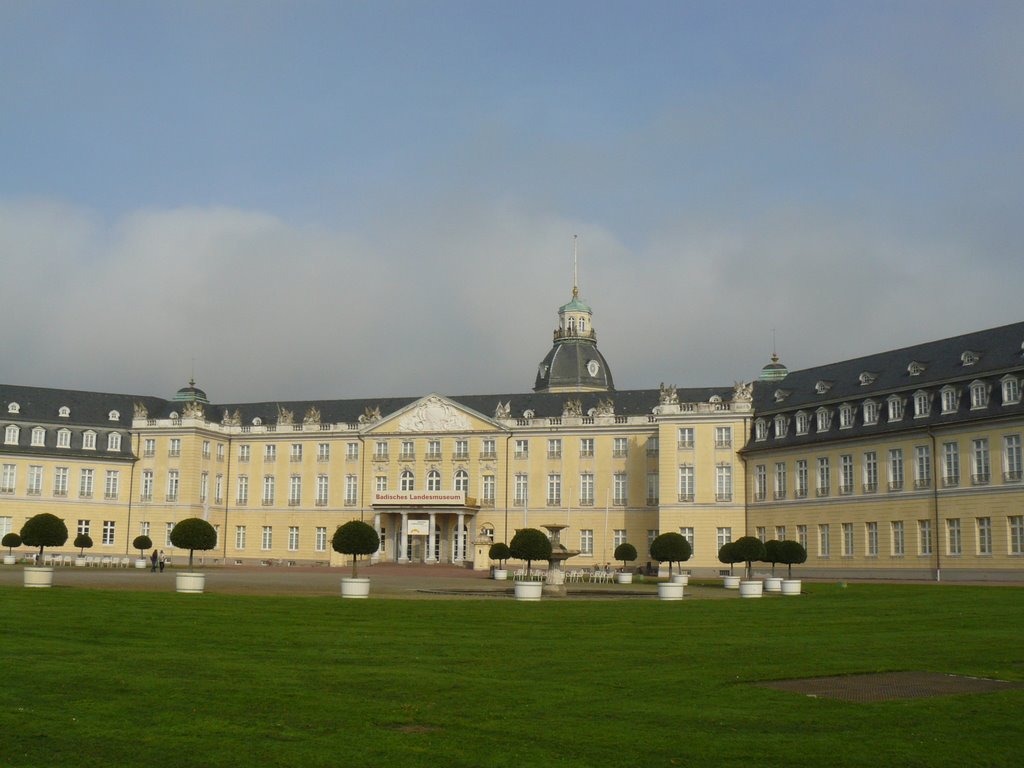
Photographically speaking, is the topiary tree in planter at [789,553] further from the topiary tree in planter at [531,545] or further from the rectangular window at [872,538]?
the rectangular window at [872,538]

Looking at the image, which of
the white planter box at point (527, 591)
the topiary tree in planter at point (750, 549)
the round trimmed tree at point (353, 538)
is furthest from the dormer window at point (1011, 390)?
the round trimmed tree at point (353, 538)

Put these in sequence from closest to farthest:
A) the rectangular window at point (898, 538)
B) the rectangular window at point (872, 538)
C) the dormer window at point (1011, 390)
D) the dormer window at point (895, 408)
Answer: the dormer window at point (1011, 390)
the rectangular window at point (898, 538)
the dormer window at point (895, 408)
the rectangular window at point (872, 538)

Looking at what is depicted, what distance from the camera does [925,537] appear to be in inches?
2554

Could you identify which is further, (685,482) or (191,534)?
(685,482)

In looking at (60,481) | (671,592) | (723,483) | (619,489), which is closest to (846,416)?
(723,483)

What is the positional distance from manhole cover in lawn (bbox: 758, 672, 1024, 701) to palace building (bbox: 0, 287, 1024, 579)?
161 ft

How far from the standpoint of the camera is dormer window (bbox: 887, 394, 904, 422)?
6788cm

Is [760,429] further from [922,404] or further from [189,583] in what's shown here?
[189,583]

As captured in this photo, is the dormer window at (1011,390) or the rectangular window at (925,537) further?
the rectangular window at (925,537)

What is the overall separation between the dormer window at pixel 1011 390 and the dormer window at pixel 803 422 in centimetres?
1720

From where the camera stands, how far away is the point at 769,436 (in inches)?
3157

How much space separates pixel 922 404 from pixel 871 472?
5.78m

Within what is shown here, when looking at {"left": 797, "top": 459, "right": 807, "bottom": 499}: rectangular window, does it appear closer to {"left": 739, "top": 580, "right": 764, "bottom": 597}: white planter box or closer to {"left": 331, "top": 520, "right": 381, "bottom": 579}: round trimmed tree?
{"left": 739, "top": 580, "right": 764, "bottom": 597}: white planter box

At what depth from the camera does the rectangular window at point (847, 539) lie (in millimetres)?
70875
